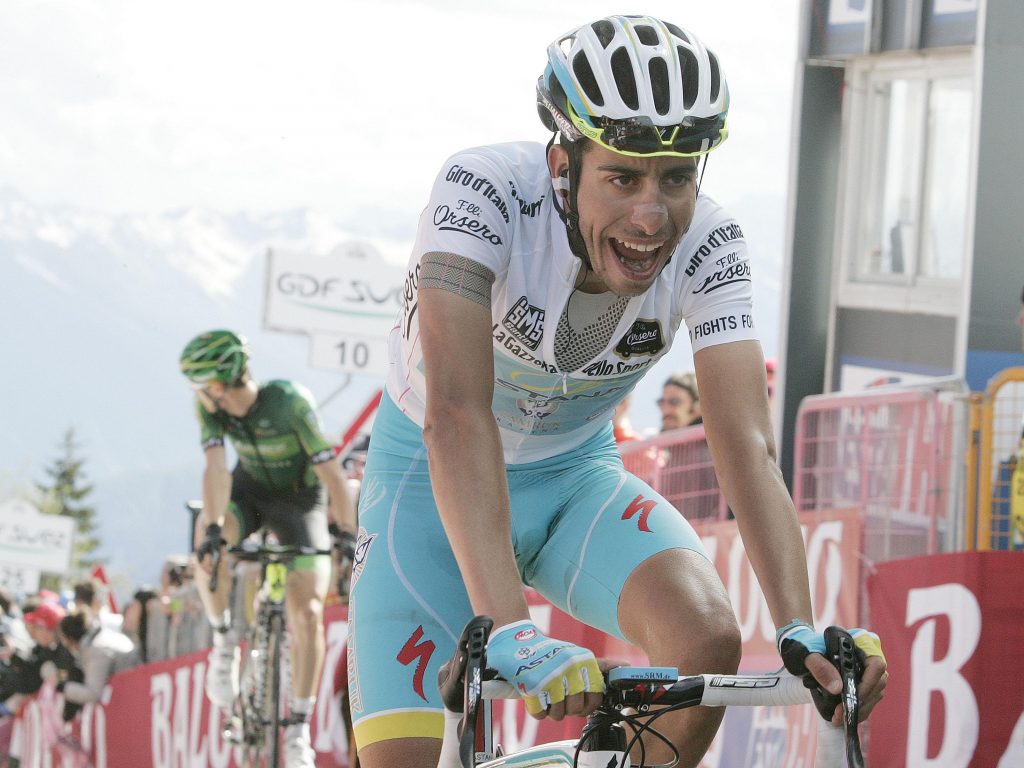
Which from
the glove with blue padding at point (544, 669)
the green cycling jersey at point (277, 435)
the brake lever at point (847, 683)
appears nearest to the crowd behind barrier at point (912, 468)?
the green cycling jersey at point (277, 435)

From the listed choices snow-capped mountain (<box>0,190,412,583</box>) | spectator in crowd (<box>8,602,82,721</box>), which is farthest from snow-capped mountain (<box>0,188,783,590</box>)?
spectator in crowd (<box>8,602,82,721</box>)

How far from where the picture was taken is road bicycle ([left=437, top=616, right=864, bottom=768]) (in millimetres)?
2387

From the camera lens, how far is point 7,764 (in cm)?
1577

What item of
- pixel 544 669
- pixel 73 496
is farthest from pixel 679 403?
pixel 73 496

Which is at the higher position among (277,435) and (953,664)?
(277,435)

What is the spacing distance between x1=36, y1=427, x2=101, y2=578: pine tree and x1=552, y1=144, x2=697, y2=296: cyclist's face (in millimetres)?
78968

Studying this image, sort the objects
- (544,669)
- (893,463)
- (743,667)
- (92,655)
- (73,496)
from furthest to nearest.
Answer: (73,496) < (92,655) < (743,667) < (893,463) < (544,669)

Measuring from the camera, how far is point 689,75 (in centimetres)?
304

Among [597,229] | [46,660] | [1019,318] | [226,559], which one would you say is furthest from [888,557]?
[46,660]

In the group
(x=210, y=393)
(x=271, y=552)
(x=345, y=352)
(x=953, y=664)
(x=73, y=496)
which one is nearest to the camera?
(x=953, y=664)

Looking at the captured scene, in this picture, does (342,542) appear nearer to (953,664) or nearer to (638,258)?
(953,664)

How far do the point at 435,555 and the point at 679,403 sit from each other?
194 inches

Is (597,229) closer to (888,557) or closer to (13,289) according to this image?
(888,557)

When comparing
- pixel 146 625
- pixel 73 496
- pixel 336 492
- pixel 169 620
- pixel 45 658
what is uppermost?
pixel 336 492
